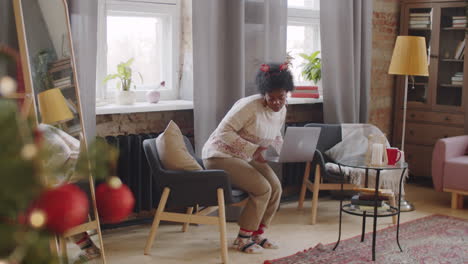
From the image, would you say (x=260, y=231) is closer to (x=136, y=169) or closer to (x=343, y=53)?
(x=136, y=169)

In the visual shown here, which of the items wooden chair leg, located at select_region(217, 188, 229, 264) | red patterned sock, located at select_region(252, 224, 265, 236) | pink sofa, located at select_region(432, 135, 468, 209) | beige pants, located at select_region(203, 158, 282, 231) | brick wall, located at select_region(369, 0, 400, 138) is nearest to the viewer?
wooden chair leg, located at select_region(217, 188, 229, 264)

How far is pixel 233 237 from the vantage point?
158 inches

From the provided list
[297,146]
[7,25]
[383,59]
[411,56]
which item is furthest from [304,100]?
[7,25]

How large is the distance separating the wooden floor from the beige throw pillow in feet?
1.82

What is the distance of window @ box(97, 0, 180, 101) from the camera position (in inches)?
163

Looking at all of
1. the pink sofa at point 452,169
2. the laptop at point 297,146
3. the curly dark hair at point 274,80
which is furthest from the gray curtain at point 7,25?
the pink sofa at point 452,169

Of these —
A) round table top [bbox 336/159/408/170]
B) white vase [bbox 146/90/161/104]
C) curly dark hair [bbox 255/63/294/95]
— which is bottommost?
round table top [bbox 336/159/408/170]

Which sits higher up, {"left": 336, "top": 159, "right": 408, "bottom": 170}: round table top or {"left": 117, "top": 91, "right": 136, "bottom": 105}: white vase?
{"left": 117, "top": 91, "right": 136, "bottom": 105}: white vase

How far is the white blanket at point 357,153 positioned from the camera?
4293 mm

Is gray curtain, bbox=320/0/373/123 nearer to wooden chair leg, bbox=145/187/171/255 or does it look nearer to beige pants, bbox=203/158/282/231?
beige pants, bbox=203/158/282/231

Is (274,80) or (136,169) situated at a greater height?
(274,80)

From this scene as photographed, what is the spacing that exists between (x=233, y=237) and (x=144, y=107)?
1.07 m

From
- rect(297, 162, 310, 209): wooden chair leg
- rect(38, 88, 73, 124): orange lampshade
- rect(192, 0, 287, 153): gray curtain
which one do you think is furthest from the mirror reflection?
rect(297, 162, 310, 209): wooden chair leg

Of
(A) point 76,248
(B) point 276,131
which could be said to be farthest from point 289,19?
(A) point 76,248
